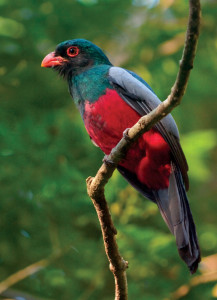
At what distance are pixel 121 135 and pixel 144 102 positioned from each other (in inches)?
Result: 13.0

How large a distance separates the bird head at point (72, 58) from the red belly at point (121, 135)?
1.88 ft

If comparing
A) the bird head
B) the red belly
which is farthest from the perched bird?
the bird head

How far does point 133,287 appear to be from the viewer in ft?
17.5

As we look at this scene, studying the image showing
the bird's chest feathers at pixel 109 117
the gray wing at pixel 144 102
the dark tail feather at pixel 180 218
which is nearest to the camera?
the dark tail feather at pixel 180 218

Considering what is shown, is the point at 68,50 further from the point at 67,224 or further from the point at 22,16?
the point at 67,224

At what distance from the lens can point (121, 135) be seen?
4543 millimetres

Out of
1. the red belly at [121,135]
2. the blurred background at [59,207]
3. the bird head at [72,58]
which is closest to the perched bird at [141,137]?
the red belly at [121,135]

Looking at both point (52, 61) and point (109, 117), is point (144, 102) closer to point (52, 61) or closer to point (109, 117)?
point (109, 117)

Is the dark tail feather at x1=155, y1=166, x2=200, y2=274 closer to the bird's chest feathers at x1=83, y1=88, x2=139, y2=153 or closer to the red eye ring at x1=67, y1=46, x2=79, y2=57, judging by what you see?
the bird's chest feathers at x1=83, y1=88, x2=139, y2=153

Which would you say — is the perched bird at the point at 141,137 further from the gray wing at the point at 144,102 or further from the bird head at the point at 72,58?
the bird head at the point at 72,58

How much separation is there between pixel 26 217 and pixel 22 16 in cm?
206

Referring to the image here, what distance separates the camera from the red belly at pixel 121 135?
15.0ft

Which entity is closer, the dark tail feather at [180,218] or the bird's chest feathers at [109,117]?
the dark tail feather at [180,218]

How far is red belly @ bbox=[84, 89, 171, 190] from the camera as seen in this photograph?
4570mm
